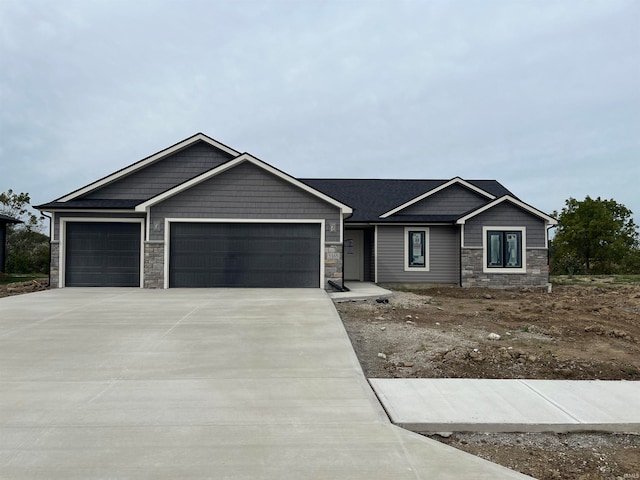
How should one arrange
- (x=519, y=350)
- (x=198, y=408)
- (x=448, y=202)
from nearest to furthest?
(x=198, y=408) → (x=519, y=350) → (x=448, y=202)

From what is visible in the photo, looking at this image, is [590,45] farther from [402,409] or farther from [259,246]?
[402,409]

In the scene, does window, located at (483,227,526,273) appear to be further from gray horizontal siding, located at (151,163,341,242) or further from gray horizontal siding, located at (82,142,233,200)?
gray horizontal siding, located at (82,142,233,200)

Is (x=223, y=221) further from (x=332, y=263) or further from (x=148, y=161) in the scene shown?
(x=148, y=161)

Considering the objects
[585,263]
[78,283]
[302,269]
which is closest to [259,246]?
[302,269]

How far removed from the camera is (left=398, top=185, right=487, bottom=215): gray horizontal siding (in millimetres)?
17047

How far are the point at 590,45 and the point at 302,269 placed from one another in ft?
54.1

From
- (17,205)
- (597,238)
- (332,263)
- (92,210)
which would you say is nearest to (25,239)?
(17,205)

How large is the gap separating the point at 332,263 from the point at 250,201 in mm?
3441

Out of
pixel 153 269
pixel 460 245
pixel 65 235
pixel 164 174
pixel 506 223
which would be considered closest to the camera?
pixel 153 269

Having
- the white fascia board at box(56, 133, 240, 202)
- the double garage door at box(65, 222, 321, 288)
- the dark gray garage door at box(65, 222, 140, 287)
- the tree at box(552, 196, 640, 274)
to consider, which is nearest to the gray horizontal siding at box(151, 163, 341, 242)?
the double garage door at box(65, 222, 321, 288)

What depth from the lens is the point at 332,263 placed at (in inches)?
528

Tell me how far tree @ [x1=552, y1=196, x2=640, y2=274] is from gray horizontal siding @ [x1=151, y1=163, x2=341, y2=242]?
2519 centimetres

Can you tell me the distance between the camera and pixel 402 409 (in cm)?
391

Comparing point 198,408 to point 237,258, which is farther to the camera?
point 237,258
